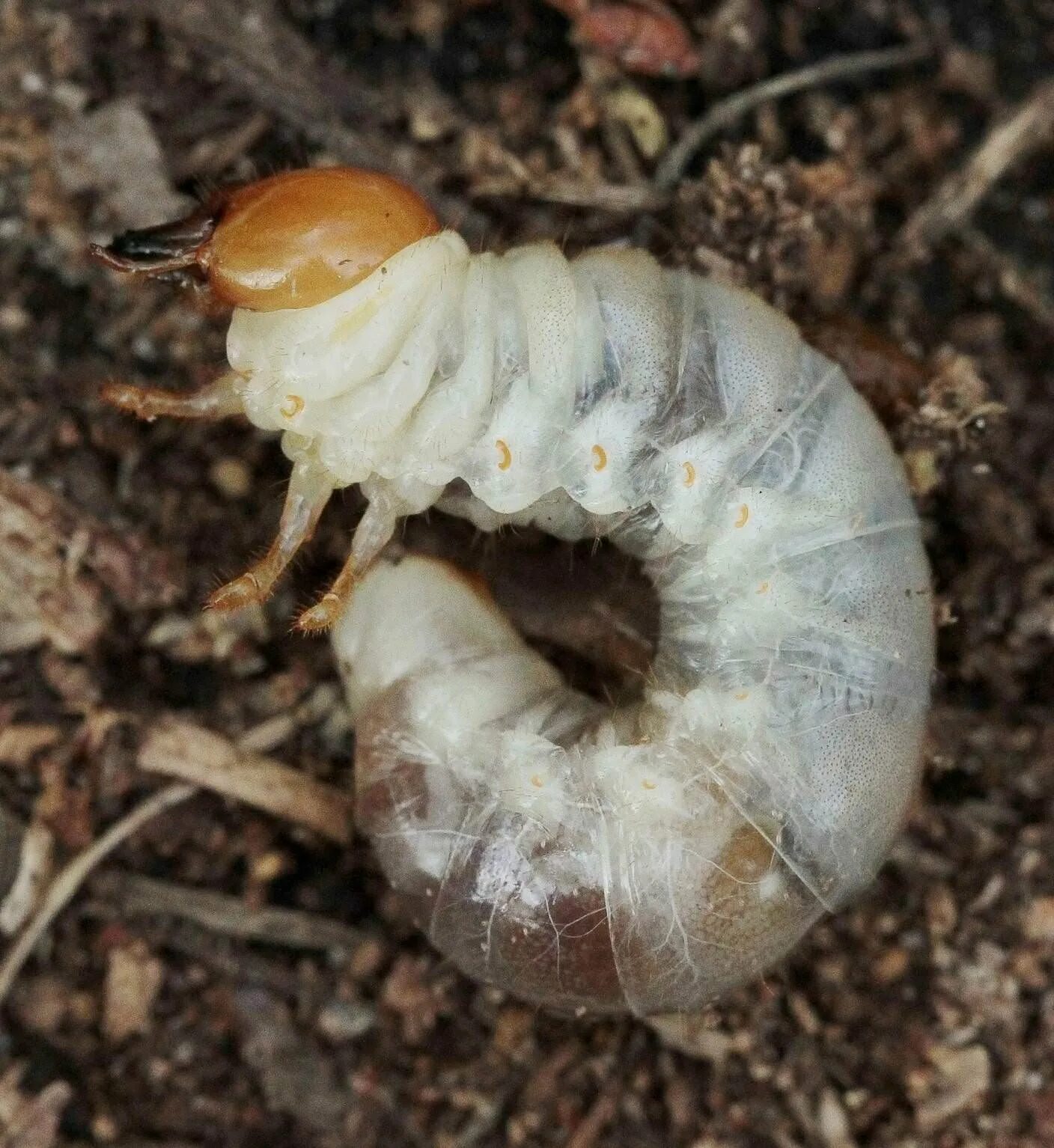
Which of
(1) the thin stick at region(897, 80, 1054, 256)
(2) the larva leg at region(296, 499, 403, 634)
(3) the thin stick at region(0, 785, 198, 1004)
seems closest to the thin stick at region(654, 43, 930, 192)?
(1) the thin stick at region(897, 80, 1054, 256)

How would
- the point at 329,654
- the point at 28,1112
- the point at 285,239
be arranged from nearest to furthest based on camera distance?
the point at 285,239, the point at 28,1112, the point at 329,654

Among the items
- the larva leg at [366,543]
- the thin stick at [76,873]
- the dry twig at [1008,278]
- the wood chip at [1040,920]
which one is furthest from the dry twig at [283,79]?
the wood chip at [1040,920]

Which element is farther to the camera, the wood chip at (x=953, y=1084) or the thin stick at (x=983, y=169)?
the thin stick at (x=983, y=169)

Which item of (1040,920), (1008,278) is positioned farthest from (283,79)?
(1040,920)

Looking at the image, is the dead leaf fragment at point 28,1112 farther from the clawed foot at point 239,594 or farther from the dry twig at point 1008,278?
the dry twig at point 1008,278

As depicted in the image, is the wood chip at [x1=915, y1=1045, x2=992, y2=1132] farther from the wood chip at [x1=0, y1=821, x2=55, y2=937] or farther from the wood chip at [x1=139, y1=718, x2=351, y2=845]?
the wood chip at [x1=0, y1=821, x2=55, y2=937]

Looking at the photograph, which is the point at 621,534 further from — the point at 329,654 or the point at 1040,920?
the point at 1040,920

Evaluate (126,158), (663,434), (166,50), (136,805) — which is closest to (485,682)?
(663,434)
